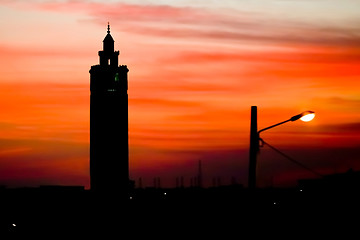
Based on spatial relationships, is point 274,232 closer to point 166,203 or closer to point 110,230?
point 110,230

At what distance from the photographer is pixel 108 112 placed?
520ft

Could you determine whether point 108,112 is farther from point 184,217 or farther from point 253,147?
point 253,147

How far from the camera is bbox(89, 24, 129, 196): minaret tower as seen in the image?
15600 cm

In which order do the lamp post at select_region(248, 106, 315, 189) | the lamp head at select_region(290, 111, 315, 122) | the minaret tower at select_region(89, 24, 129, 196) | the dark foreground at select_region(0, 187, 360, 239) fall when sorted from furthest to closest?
the minaret tower at select_region(89, 24, 129, 196)
the dark foreground at select_region(0, 187, 360, 239)
the lamp post at select_region(248, 106, 315, 189)
the lamp head at select_region(290, 111, 315, 122)

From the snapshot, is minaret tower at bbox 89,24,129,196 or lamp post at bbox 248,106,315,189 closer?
lamp post at bbox 248,106,315,189

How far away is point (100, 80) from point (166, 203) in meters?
48.7

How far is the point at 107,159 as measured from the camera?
15488cm

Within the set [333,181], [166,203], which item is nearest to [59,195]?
[166,203]

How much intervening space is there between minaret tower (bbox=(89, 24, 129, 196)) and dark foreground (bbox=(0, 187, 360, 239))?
13646 mm

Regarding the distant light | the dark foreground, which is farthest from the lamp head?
the dark foreground

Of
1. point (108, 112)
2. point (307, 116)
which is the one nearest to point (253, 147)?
point (307, 116)

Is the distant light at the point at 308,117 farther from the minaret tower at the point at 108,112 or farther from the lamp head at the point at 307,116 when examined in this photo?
the minaret tower at the point at 108,112

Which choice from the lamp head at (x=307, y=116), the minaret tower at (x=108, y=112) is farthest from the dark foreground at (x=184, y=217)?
the minaret tower at (x=108, y=112)

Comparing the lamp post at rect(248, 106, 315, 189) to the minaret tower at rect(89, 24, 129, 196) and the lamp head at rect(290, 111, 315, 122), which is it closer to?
the lamp head at rect(290, 111, 315, 122)
